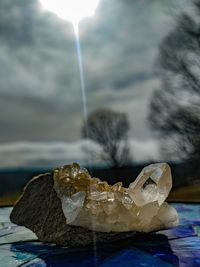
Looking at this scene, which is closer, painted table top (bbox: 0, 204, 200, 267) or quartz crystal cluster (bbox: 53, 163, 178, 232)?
painted table top (bbox: 0, 204, 200, 267)

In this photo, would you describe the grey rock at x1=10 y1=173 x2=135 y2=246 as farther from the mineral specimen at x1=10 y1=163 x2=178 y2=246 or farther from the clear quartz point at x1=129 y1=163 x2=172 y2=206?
the clear quartz point at x1=129 y1=163 x2=172 y2=206

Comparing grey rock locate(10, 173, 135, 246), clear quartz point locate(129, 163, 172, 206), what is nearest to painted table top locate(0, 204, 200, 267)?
grey rock locate(10, 173, 135, 246)

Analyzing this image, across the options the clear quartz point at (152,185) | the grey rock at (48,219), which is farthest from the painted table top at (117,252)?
the clear quartz point at (152,185)

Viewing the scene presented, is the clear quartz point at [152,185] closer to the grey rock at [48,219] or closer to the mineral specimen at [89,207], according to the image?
the mineral specimen at [89,207]

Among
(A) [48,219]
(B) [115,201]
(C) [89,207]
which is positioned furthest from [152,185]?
(A) [48,219]

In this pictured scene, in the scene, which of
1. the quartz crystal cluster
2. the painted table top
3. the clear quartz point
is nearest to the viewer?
the painted table top

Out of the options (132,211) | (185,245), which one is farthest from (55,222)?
(185,245)

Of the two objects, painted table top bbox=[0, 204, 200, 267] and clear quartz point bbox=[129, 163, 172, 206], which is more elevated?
clear quartz point bbox=[129, 163, 172, 206]
